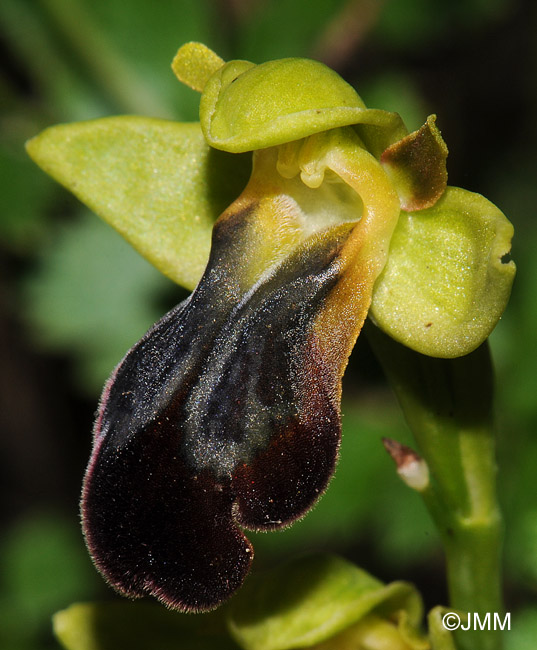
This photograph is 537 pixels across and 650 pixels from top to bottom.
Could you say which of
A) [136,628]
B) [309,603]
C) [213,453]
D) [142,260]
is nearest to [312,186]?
[213,453]

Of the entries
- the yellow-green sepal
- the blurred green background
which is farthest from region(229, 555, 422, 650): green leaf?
the blurred green background

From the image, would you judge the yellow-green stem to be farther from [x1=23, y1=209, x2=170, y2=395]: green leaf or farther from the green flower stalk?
[x1=23, y1=209, x2=170, y2=395]: green leaf

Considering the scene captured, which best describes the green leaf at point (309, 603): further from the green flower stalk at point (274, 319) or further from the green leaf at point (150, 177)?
the green leaf at point (150, 177)

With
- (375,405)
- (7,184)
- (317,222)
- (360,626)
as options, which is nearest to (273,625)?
(360,626)

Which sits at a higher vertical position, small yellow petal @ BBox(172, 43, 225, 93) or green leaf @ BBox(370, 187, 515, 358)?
small yellow petal @ BBox(172, 43, 225, 93)

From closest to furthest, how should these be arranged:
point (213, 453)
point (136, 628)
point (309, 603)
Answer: point (213, 453) < point (309, 603) < point (136, 628)

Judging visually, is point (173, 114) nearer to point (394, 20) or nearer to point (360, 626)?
point (394, 20)

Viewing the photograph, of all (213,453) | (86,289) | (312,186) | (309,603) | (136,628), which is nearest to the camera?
(213,453)

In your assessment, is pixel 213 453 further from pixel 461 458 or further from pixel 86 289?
pixel 86 289
